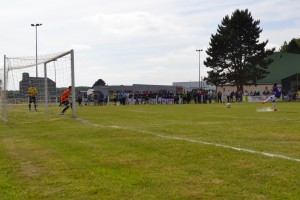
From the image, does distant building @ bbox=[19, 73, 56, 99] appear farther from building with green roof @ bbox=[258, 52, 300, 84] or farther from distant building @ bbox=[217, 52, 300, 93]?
building with green roof @ bbox=[258, 52, 300, 84]

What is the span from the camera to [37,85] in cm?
3234

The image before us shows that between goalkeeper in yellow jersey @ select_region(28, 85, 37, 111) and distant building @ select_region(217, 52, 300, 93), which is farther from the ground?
distant building @ select_region(217, 52, 300, 93)

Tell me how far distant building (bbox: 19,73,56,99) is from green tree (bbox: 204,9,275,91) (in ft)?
152

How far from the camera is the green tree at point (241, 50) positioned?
75.3 m

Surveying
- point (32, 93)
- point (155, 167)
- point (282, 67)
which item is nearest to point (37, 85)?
point (32, 93)

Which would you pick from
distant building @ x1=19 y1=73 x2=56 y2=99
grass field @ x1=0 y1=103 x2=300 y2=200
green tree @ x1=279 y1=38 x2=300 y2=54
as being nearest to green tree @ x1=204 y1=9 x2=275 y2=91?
green tree @ x1=279 y1=38 x2=300 y2=54

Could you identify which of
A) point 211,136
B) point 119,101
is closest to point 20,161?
point 211,136

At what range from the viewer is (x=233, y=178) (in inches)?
277

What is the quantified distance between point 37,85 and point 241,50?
163ft

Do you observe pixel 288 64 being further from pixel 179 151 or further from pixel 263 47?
pixel 179 151

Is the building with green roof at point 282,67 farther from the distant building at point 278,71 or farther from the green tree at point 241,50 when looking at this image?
the green tree at point 241,50

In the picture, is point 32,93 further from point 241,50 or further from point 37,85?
point 241,50

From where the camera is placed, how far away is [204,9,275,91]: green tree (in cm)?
7531

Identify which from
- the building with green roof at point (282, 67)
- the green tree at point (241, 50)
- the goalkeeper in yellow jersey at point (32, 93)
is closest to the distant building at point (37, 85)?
the goalkeeper in yellow jersey at point (32, 93)
